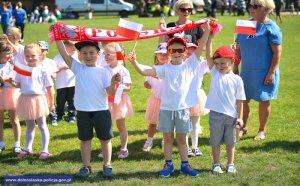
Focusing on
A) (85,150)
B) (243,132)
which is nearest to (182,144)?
(85,150)

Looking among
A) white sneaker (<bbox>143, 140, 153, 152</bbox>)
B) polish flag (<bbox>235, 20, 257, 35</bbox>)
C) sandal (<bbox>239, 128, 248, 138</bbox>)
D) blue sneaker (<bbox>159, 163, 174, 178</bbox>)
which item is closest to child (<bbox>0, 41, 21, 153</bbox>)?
white sneaker (<bbox>143, 140, 153, 152</bbox>)

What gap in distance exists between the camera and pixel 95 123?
561 cm

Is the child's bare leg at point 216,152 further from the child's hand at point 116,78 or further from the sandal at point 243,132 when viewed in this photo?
the sandal at point 243,132

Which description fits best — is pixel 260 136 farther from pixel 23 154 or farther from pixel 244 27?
pixel 23 154

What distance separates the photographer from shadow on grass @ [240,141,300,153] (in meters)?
6.80

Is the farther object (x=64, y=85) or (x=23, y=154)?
(x=64, y=85)

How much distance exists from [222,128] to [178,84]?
0.85 meters

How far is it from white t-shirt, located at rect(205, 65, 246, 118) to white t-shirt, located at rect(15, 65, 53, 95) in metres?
2.62

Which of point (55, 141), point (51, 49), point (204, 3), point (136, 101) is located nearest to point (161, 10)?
point (204, 3)

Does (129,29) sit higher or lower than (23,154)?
higher

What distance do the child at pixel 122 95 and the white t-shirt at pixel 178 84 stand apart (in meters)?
0.94

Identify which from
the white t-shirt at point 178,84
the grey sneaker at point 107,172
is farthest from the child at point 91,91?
the white t-shirt at point 178,84

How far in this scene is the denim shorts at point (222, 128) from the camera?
5.69m

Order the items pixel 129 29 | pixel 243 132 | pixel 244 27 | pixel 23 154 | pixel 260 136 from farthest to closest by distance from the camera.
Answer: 1. pixel 243 132
2. pixel 260 136
3. pixel 23 154
4. pixel 244 27
5. pixel 129 29
